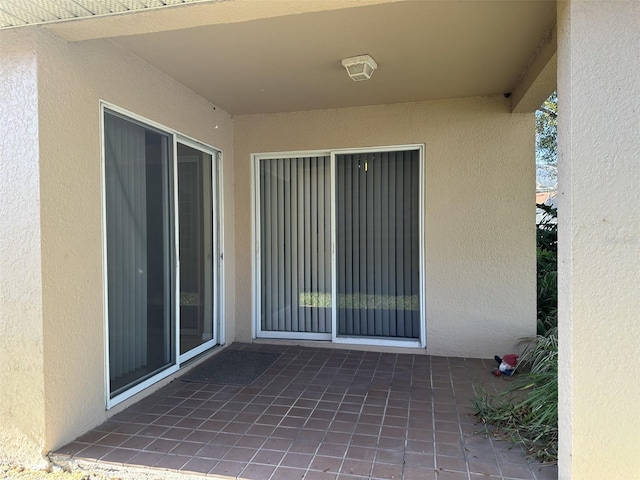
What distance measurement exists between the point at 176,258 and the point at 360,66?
2295 mm

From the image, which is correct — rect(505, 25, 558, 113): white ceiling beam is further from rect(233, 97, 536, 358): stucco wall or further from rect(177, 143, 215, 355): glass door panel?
rect(177, 143, 215, 355): glass door panel

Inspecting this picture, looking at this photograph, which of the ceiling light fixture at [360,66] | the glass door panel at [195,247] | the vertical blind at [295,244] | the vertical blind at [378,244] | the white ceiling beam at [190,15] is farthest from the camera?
the vertical blind at [295,244]

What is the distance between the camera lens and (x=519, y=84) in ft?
12.9

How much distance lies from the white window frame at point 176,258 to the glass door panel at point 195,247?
66 millimetres

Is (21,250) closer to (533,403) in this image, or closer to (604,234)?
(604,234)

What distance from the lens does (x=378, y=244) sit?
4891mm

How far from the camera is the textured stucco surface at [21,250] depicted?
2496 mm

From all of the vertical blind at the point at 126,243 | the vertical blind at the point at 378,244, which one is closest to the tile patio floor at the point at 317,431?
the vertical blind at the point at 126,243

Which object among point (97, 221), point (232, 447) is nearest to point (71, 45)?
point (97, 221)

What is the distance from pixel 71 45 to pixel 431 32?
2389mm

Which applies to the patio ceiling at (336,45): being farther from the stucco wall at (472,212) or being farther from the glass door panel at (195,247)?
the glass door panel at (195,247)

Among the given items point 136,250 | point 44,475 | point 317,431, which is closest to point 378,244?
point 317,431

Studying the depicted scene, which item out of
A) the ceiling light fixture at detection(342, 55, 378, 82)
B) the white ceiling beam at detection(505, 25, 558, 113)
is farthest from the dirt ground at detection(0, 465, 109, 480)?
the white ceiling beam at detection(505, 25, 558, 113)

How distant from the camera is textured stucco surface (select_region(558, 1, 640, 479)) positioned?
1.98 m
